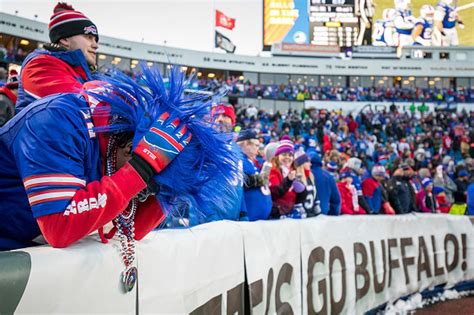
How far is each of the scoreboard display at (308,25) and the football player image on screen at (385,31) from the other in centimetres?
256

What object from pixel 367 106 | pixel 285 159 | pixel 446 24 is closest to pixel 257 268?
pixel 285 159

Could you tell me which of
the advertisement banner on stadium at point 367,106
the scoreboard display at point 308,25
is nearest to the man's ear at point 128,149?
the advertisement banner on stadium at point 367,106

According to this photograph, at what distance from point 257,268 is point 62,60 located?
5.48 ft

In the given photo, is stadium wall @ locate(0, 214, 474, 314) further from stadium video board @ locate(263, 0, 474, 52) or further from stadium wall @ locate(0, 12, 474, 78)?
stadium video board @ locate(263, 0, 474, 52)

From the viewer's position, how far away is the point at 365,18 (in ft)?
141

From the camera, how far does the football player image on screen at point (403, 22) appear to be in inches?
1732

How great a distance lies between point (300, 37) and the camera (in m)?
44.7

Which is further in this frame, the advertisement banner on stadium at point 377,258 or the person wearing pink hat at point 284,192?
the person wearing pink hat at point 284,192

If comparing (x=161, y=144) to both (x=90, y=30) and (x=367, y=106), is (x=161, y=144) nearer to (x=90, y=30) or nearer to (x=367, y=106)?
(x=90, y=30)

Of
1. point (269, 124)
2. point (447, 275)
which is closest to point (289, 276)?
point (447, 275)

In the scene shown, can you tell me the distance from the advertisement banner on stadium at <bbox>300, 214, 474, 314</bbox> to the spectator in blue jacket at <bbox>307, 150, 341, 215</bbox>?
837mm

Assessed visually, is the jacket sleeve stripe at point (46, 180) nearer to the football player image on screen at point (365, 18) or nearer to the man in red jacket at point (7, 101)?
the man in red jacket at point (7, 101)

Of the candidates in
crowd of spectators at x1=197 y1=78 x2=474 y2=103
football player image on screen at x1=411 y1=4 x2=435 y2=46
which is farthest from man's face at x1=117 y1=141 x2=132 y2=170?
football player image on screen at x1=411 y1=4 x2=435 y2=46

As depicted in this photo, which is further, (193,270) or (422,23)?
(422,23)
